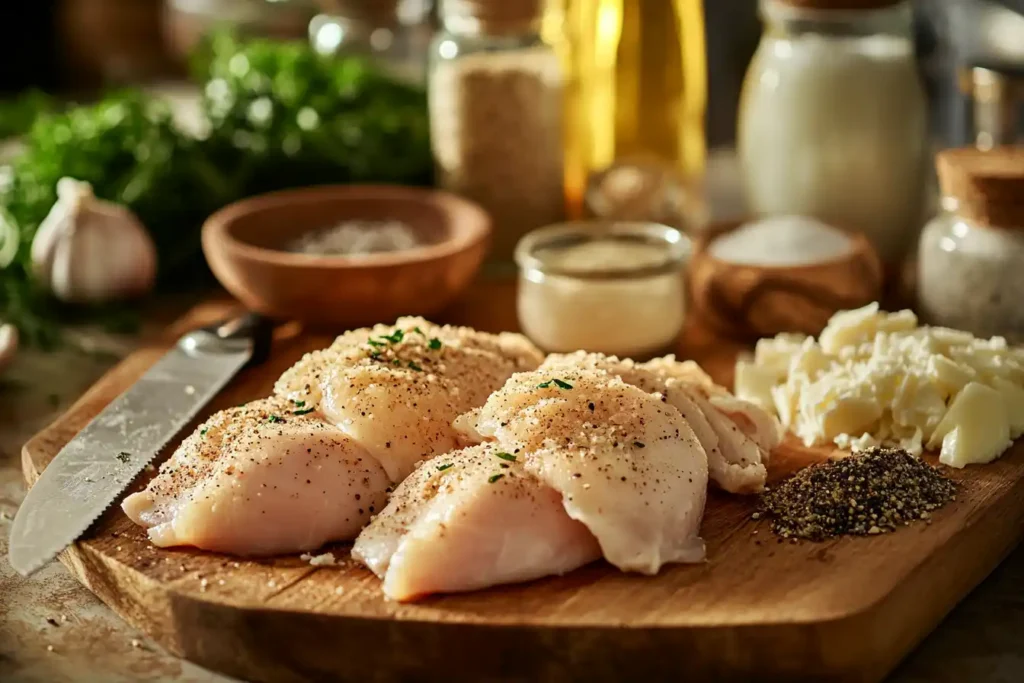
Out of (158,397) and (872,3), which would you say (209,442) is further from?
(872,3)

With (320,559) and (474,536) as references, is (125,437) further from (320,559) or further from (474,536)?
(474,536)

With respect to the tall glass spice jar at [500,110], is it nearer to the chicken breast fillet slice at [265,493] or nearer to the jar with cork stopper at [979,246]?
the jar with cork stopper at [979,246]

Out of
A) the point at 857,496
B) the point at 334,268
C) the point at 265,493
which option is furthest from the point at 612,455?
the point at 334,268

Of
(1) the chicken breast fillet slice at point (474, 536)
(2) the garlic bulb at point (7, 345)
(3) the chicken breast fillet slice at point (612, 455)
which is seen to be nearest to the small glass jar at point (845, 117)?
(3) the chicken breast fillet slice at point (612, 455)

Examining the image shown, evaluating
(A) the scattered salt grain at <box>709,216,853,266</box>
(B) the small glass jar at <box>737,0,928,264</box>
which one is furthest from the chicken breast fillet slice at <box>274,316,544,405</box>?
(B) the small glass jar at <box>737,0,928,264</box>

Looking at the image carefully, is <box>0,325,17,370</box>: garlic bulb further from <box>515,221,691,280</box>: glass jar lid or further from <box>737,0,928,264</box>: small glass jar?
<box>737,0,928,264</box>: small glass jar
